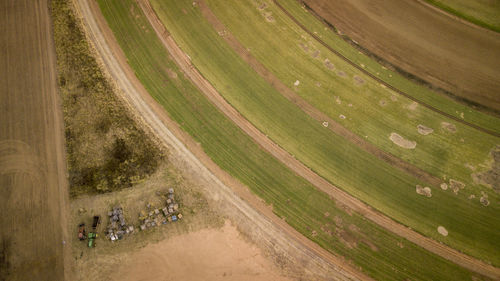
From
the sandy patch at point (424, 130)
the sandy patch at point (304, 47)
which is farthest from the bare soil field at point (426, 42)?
the sandy patch at point (424, 130)

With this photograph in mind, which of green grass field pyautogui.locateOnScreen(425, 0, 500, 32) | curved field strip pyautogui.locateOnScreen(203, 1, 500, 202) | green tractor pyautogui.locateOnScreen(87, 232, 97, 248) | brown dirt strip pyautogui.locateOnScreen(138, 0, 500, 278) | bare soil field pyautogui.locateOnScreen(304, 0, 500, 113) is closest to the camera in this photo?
green tractor pyautogui.locateOnScreen(87, 232, 97, 248)

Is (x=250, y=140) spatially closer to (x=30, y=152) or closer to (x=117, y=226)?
(x=117, y=226)

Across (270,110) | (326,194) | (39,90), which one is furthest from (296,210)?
(39,90)

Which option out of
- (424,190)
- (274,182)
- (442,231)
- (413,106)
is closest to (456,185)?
(424,190)

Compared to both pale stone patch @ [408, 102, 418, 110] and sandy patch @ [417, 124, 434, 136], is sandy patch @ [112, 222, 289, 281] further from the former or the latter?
pale stone patch @ [408, 102, 418, 110]

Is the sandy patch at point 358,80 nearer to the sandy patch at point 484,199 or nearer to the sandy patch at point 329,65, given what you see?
the sandy patch at point 329,65

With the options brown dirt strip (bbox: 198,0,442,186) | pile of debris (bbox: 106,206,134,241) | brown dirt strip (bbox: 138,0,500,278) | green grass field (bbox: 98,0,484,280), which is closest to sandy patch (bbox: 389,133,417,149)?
brown dirt strip (bbox: 198,0,442,186)

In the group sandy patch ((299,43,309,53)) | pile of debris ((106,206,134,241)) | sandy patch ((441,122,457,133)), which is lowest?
pile of debris ((106,206,134,241))
